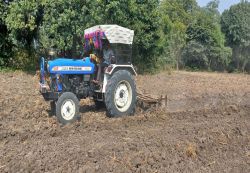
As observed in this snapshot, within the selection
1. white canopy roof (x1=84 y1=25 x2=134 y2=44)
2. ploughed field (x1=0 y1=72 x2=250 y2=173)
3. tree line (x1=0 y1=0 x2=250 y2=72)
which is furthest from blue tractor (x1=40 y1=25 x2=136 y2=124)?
tree line (x1=0 y1=0 x2=250 y2=72)

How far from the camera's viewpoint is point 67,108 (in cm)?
837

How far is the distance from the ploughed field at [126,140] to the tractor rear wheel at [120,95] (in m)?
0.34

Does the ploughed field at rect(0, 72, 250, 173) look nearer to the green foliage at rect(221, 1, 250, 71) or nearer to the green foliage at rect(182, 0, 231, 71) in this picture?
the green foliage at rect(182, 0, 231, 71)

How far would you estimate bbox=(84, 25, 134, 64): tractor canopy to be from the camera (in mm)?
9145

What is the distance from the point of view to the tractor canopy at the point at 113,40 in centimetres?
915

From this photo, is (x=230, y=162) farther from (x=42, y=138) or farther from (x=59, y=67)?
(x=59, y=67)

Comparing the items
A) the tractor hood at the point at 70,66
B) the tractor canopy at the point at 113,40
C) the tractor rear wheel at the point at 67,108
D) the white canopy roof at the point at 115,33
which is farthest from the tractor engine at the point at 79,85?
the white canopy roof at the point at 115,33

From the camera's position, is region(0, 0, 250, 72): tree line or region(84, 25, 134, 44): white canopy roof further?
region(0, 0, 250, 72): tree line

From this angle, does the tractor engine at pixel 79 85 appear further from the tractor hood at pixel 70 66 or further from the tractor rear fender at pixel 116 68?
the tractor rear fender at pixel 116 68

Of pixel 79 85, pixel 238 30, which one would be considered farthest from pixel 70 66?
pixel 238 30

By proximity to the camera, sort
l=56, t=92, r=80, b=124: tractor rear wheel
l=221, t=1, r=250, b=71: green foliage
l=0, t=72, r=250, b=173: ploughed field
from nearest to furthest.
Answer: l=0, t=72, r=250, b=173: ploughed field, l=56, t=92, r=80, b=124: tractor rear wheel, l=221, t=1, r=250, b=71: green foliage

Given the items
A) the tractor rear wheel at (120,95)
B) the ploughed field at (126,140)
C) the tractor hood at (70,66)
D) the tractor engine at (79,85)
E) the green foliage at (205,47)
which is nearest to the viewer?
the ploughed field at (126,140)

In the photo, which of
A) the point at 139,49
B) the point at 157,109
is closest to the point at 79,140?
the point at 157,109

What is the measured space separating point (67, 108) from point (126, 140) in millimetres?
1958
